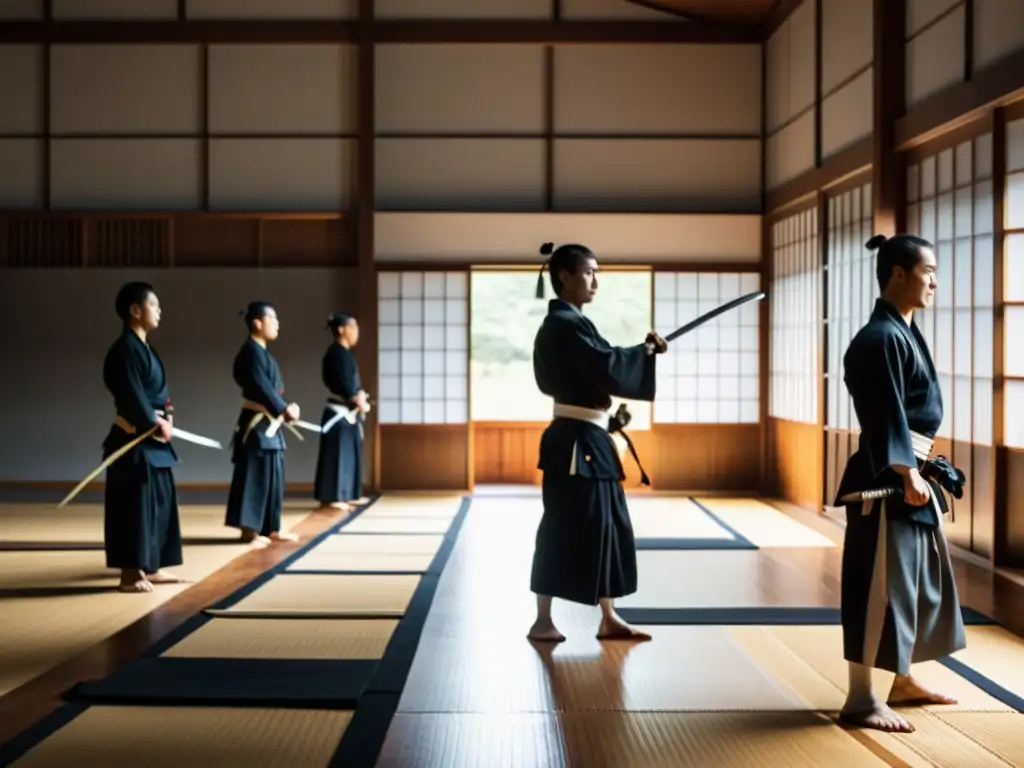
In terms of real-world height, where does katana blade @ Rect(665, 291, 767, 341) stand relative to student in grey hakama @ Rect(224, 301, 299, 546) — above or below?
above

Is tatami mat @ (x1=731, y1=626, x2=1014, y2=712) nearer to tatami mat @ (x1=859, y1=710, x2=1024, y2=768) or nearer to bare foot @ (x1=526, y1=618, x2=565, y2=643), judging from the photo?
tatami mat @ (x1=859, y1=710, x2=1024, y2=768)

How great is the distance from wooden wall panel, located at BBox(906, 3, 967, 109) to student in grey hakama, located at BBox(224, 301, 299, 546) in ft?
11.6

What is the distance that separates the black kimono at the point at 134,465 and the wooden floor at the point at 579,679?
0.31 meters

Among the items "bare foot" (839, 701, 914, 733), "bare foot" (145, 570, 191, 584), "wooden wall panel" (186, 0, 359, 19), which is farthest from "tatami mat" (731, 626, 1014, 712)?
"wooden wall panel" (186, 0, 359, 19)

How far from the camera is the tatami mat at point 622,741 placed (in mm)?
2762

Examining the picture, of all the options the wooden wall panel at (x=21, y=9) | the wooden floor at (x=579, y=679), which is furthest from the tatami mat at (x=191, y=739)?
the wooden wall panel at (x=21, y=9)

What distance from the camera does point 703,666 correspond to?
3650 mm

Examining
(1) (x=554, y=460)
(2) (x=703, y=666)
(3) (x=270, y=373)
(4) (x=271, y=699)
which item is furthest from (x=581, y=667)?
(3) (x=270, y=373)

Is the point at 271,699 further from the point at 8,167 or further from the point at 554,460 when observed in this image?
the point at 8,167

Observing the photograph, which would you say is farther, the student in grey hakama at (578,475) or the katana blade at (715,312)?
the student in grey hakama at (578,475)

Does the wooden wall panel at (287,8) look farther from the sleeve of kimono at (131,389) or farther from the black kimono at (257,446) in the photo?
the sleeve of kimono at (131,389)

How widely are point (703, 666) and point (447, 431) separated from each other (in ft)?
18.4

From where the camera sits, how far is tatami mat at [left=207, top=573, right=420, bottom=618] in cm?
446

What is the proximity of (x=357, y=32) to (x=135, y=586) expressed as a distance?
17.6 feet
